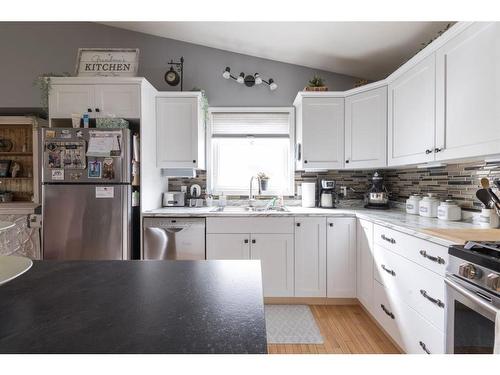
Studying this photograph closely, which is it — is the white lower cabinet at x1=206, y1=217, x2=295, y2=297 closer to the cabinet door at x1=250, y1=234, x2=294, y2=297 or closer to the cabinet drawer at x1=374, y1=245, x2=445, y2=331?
the cabinet door at x1=250, y1=234, x2=294, y2=297

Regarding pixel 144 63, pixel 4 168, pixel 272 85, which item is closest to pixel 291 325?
pixel 272 85

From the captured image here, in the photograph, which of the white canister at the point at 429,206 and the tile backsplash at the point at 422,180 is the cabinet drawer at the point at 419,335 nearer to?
the white canister at the point at 429,206

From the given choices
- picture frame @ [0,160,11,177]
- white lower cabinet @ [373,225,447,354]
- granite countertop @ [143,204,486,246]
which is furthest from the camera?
picture frame @ [0,160,11,177]

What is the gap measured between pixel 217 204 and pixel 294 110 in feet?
4.78

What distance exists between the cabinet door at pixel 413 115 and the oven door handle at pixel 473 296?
38.4 inches

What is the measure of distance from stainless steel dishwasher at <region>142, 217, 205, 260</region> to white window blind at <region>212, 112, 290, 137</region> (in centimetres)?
123

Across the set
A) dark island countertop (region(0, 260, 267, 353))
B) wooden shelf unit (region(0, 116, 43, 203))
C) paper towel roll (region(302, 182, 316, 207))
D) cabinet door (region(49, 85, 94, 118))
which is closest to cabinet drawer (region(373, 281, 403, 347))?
paper towel roll (region(302, 182, 316, 207))

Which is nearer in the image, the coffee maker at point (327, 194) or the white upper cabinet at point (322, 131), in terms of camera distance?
the white upper cabinet at point (322, 131)

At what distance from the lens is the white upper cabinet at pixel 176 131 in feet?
9.09

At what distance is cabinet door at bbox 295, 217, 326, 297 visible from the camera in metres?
2.48

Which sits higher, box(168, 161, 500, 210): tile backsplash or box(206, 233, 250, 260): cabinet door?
box(168, 161, 500, 210): tile backsplash

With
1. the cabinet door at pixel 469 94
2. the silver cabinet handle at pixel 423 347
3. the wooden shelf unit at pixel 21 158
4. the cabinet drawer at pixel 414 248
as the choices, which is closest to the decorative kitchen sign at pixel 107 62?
the wooden shelf unit at pixel 21 158

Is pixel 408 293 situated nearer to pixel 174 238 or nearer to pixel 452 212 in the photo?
pixel 452 212
